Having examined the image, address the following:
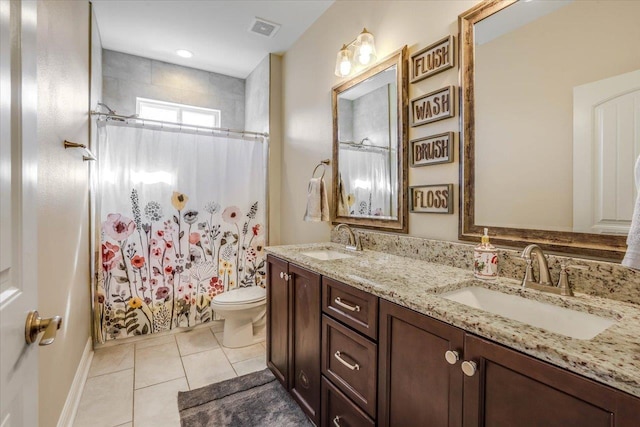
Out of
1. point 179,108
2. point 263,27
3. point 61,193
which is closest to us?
point 61,193

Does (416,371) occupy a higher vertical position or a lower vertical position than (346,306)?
lower

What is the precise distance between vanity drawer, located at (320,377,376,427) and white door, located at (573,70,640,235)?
1043mm

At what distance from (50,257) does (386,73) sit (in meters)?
1.92

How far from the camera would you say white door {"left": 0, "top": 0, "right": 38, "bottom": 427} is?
553 millimetres

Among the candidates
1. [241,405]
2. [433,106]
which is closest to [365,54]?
[433,106]

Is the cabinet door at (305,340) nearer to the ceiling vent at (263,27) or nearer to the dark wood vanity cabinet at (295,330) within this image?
the dark wood vanity cabinet at (295,330)

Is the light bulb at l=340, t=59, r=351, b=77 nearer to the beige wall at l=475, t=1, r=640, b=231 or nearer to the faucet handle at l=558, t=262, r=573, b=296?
the beige wall at l=475, t=1, r=640, b=231

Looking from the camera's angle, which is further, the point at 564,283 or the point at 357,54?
the point at 357,54

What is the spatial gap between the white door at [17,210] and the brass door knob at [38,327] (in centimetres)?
1

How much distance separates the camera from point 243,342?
2447mm

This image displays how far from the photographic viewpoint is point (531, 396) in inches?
26.2

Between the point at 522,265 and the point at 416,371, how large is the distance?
582 mm

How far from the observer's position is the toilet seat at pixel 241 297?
7.71 feet

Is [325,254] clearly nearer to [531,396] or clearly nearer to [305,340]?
[305,340]
